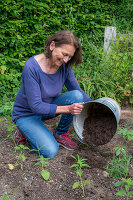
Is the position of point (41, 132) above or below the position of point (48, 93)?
below

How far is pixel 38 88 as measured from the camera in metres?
2.37

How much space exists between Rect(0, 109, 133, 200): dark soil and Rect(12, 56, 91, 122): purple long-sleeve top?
48cm

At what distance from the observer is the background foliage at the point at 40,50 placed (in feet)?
13.4

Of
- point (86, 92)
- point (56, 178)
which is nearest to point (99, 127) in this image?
point (56, 178)

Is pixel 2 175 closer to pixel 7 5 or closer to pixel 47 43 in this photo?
pixel 47 43

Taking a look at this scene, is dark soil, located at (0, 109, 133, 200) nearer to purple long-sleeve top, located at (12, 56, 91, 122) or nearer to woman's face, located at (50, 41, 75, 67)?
purple long-sleeve top, located at (12, 56, 91, 122)

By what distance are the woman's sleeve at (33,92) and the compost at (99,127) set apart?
0.53 m

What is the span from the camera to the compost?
2.51m

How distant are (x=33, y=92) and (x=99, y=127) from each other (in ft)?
2.79

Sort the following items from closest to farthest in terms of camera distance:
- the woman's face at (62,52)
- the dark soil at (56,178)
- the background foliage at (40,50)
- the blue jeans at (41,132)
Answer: the dark soil at (56,178) < the woman's face at (62,52) < the blue jeans at (41,132) < the background foliage at (40,50)

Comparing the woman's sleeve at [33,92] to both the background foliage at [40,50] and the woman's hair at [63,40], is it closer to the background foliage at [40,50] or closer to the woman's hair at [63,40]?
the woman's hair at [63,40]

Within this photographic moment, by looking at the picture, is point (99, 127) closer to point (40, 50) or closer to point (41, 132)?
point (41, 132)

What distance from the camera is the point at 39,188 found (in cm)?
196

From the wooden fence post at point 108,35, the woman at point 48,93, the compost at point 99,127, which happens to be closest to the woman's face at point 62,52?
the woman at point 48,93
